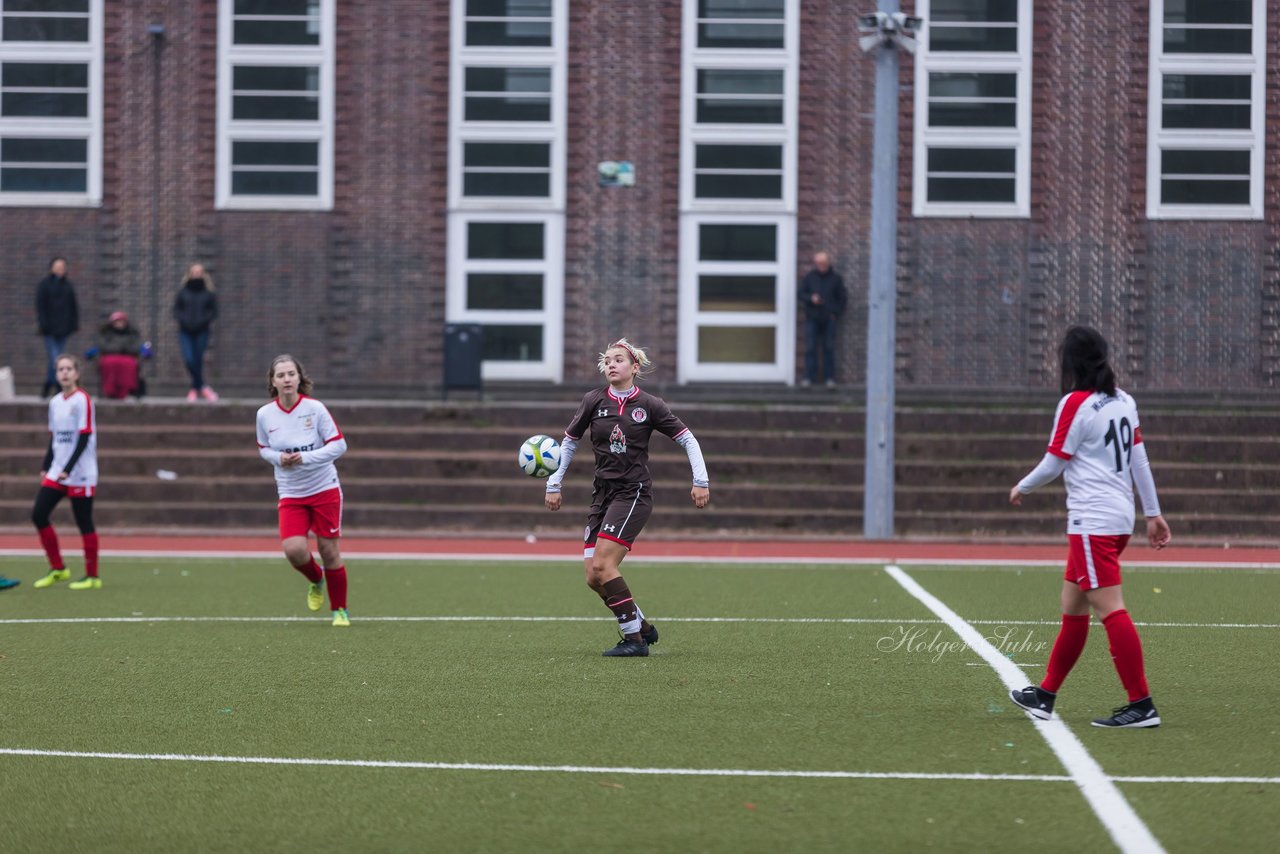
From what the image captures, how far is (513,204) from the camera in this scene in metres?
28.2

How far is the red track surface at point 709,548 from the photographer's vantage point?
17.9 meters

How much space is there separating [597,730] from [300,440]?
4670 mm

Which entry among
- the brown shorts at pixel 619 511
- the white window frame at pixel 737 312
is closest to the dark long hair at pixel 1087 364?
the brown shorts at pixel 619 511

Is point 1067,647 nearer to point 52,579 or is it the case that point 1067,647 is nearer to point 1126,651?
point 1126,651

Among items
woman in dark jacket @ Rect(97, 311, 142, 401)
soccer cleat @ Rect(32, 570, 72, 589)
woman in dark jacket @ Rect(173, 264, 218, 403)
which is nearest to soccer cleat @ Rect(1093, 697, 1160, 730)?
soccer cleat @ Rect(32, 570, 72, 589)

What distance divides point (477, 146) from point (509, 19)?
2.14 meters

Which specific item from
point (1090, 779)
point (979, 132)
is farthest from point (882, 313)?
point (1090, 779)

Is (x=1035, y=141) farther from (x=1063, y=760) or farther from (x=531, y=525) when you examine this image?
(x=1063, y=760)

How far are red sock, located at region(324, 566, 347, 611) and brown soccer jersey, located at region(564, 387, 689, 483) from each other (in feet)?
8.18

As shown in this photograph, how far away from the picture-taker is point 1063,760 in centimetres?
676

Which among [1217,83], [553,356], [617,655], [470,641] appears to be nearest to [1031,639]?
[617,655]

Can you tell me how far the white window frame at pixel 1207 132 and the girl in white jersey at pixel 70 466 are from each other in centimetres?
1927

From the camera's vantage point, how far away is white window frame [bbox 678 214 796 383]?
28312 mm

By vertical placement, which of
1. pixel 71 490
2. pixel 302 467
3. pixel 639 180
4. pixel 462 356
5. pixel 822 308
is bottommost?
pixel 71 490
